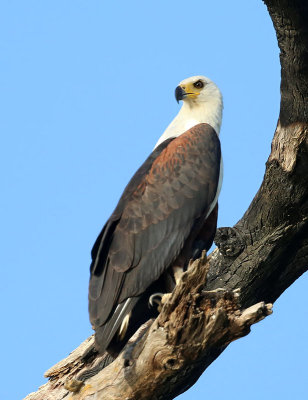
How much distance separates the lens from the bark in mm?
5090

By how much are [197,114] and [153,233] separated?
1719 millimetres

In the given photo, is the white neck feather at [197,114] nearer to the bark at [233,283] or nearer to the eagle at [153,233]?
the eagle at [153,233]

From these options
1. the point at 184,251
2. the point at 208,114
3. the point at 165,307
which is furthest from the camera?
the point at 208,114

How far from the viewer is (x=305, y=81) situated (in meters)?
6.25

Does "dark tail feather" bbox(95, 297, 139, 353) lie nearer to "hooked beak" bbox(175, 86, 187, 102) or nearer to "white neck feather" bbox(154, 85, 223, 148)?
"white neck feather" bbox(154, 85, 223, 148)

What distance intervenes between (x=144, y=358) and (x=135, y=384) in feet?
0.77

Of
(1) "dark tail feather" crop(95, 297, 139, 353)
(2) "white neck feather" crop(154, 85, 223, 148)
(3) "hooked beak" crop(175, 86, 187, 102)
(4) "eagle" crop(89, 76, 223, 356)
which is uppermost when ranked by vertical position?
(3) "hooked beak" crop(175, 86, 187, 102)

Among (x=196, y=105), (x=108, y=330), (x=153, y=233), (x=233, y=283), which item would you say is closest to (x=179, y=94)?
(x=196, y=105)

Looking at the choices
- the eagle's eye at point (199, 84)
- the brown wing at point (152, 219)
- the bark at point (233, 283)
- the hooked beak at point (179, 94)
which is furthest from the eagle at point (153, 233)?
the eagle's eye at point (199, 84)

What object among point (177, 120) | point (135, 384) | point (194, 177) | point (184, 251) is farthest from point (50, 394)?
point (177, 120)

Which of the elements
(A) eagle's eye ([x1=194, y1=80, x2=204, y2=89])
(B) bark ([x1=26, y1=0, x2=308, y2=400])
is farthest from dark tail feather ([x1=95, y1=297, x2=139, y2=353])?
(A) eagle's eye ([x1=194, y1=80, x2=204, y2=89])

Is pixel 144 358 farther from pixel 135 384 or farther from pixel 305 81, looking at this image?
pixel 305 81

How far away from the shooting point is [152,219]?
6.71m

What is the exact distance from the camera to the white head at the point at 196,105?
7.68m
